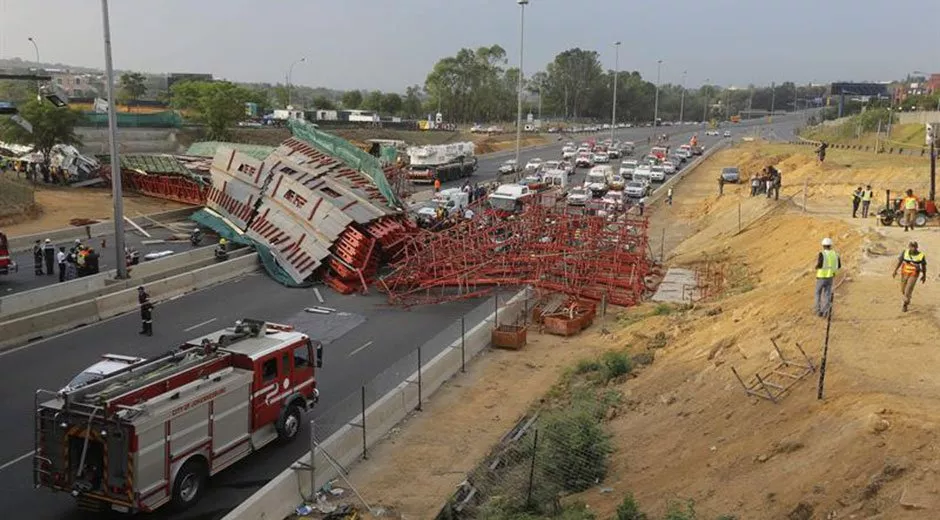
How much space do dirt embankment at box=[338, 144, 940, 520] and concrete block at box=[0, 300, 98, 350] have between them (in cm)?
1137

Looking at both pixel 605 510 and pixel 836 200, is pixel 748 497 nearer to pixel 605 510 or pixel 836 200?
pixel 605 510

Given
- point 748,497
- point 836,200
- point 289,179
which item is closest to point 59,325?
point 289,179

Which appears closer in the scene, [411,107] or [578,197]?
[578,197]

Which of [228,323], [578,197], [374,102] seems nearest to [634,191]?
[578,197]

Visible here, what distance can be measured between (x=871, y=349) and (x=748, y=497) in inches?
239

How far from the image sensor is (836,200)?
38.7 metres

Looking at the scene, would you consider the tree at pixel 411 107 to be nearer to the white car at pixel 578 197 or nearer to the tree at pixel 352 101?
the tree at pixel 352 101

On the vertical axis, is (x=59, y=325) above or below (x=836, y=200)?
below

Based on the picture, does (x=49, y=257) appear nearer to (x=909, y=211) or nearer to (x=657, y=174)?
(x=909, y=211)

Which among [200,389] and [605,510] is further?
[200,389]

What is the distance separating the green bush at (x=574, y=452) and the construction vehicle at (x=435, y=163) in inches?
1763

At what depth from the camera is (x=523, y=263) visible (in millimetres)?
27062

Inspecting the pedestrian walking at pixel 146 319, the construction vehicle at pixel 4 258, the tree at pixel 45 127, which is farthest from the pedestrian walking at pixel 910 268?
the tree at pixel 45 127

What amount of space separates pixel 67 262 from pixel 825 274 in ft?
77.9
